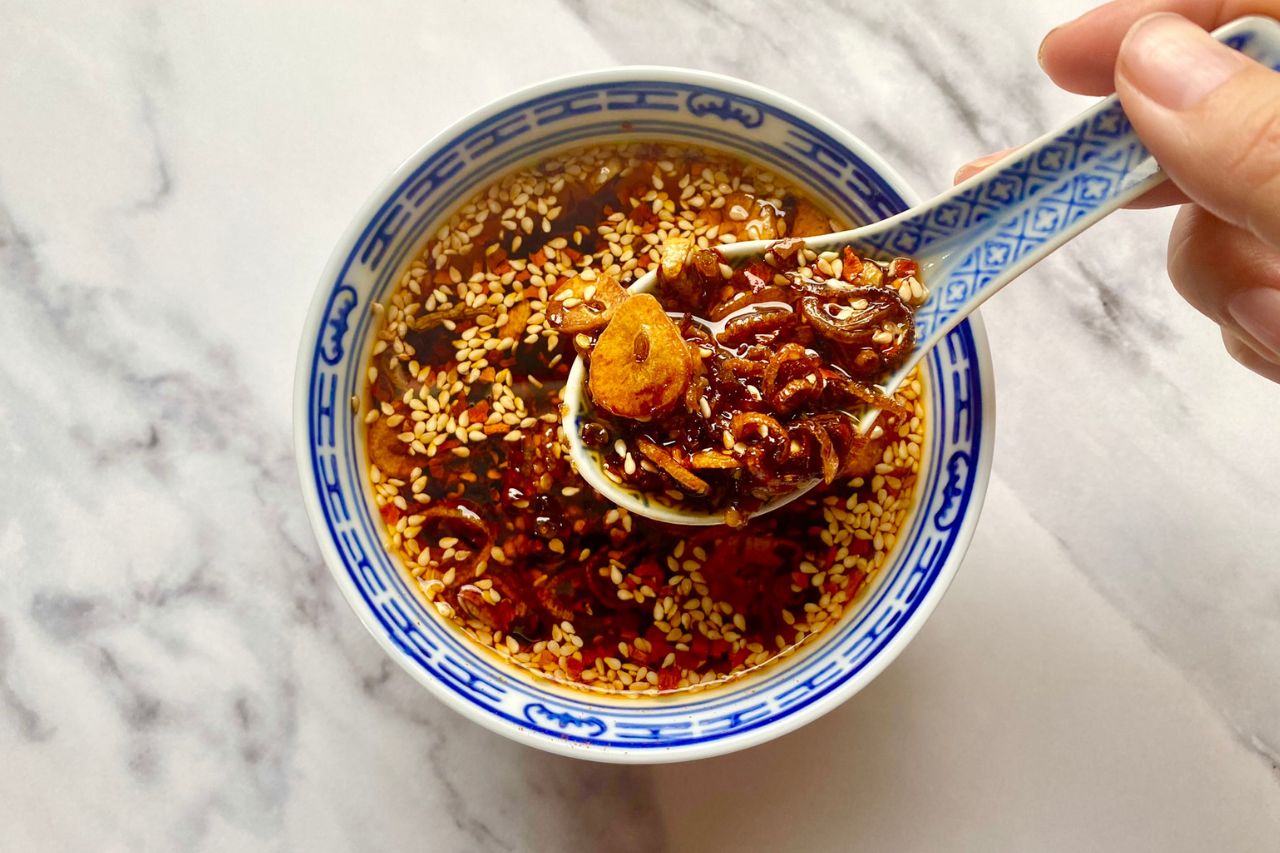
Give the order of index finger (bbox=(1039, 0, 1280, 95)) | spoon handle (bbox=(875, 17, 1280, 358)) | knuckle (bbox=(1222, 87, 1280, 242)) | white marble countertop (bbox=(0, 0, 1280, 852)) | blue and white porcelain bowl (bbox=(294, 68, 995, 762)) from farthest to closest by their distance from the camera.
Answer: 1. white marble countertop (bbox=(0, 0, 1280, 852))
2. index finger (bbox=(1039, 0, 1280, 95))
3. blue and white porcelain bowl (bbox=(294, 68, 995, 762))
4. spoon handle (bbox=(875, 17, 1280, 358))
5. knuckle (bbox=(1222, 87, 1280, 242))

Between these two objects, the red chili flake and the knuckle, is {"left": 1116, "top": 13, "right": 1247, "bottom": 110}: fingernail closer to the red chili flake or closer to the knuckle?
the knuckle

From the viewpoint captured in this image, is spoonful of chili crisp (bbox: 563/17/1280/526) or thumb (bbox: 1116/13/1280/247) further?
spoonful of chili crisp (bbox: 563/17/1280/526)

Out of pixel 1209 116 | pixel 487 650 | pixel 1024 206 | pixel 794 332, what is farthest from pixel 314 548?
pixel 1209 116

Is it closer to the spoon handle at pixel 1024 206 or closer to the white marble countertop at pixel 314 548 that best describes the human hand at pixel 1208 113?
the spoon handle at pixel 1024 206

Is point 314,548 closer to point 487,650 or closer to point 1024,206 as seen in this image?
point 487,650

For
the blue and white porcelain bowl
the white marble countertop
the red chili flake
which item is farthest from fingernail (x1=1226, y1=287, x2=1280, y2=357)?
the red chili flake

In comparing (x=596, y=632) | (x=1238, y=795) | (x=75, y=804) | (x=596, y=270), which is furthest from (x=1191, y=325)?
(x=75, y=804)
